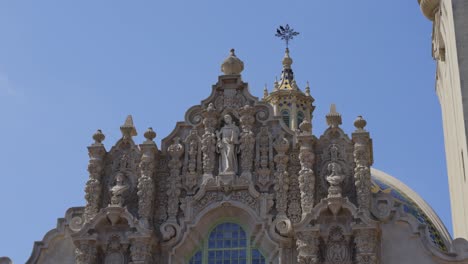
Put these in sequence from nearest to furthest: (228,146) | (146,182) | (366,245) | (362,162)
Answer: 1. (366,245)
2. (362,162)
3. (146,182)
4. (228,146)

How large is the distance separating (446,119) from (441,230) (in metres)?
11.3

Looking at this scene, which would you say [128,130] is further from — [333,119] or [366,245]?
[366,245]

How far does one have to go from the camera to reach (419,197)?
42.6 meters

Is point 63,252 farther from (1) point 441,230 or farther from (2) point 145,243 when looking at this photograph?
(1) point 441,230

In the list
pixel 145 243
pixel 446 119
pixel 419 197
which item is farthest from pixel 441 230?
pixel 145 243

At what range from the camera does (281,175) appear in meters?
24.8

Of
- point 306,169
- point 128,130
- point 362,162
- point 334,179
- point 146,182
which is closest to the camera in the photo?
point 334,179

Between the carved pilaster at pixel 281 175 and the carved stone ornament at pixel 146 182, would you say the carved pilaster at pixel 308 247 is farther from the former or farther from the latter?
the carved stone ornament at pixel 146 182

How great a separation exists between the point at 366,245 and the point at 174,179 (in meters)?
5.31

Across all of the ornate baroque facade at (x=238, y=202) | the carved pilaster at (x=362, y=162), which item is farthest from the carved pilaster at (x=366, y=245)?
the carved pilaster at (x=362, y=162)

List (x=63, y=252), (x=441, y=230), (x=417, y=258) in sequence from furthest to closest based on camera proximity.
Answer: (x=441, y=230) < (x=63, y=252) < (x=417, y=258)

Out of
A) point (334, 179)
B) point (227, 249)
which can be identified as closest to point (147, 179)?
point (227, 249)

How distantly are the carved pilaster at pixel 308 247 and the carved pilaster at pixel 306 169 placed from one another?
0.66 metres

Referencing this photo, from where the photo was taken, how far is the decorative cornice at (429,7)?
2978cm
